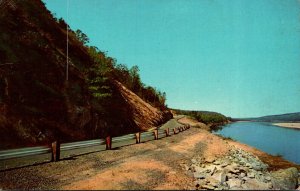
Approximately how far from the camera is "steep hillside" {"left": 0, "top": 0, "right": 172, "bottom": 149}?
21.0 m

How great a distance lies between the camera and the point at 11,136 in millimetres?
19141

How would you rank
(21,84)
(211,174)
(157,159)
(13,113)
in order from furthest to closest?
(21,84) < (13,113) < (157,159) < (211,174)

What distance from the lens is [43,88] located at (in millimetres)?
25391

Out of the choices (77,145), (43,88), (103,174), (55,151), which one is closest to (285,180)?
(103,174)

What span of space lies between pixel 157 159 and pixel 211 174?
3.39 meters

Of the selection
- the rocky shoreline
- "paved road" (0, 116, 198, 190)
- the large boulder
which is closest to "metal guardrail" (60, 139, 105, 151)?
"paved road" (0, 116, 198, 190)

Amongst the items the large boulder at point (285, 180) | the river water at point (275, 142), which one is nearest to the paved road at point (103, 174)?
the large boulder at point (285, 180)

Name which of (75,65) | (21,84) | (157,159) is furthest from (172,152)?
(75,65)

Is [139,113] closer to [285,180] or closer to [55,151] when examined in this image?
[55,151]

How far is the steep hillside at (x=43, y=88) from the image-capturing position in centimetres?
2097

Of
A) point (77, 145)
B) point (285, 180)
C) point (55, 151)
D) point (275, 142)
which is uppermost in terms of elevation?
point (77, 145)

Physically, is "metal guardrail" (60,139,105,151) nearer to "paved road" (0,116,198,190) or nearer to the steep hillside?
"paved road" (0,116,198,190)

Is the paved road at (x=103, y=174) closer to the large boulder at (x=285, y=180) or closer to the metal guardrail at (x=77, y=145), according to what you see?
the metal guardrail at (x=77, y=145)

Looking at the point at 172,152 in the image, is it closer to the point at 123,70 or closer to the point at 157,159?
the point at 157,159
